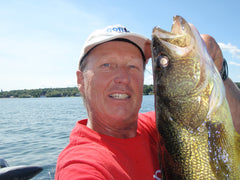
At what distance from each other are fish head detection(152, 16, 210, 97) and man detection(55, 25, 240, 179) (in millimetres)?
473

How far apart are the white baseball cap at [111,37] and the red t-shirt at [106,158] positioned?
854 millimetres

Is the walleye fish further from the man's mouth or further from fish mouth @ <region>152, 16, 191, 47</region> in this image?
the man's mouth

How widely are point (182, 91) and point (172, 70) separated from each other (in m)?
0.20

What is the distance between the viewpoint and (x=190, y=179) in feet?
5.60

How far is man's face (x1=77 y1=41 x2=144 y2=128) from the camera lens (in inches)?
89.9

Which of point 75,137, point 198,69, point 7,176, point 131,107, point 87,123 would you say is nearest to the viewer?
point 198,69

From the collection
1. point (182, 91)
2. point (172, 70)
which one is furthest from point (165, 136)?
point (172, 70)

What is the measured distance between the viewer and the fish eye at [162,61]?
6.29 feet

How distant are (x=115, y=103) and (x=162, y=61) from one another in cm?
67

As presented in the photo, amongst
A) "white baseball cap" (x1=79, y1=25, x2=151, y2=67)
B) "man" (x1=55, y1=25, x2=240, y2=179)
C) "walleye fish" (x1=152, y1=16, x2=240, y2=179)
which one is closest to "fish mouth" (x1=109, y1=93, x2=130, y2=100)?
"man" (x1=55, y1=25, x2=240, y2=179)

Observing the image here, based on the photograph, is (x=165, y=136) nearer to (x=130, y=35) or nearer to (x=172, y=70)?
(x=172, y=70)

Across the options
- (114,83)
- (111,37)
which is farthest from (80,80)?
(111,37)

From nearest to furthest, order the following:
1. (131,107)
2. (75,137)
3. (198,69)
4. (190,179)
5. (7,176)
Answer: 1. (190,179)
2. (198,69)
3. (75,137)
4. (131,107)
5. (7,176)

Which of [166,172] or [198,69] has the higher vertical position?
[198,69]
